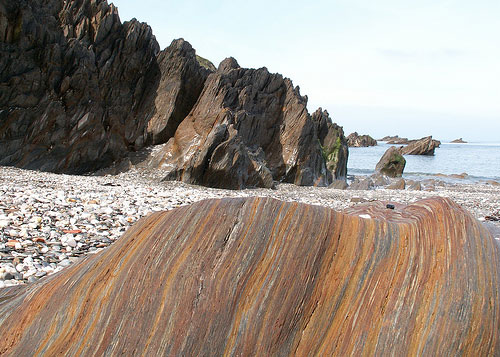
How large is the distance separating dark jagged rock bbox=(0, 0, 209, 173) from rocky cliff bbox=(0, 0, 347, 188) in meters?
0.05

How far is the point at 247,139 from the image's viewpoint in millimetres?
29094

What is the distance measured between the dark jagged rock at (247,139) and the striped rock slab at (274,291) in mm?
18339

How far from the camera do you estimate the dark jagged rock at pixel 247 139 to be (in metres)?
22.0

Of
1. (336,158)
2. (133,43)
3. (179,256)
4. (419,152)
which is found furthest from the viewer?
(419,152)

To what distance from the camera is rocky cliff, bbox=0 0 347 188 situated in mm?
20062

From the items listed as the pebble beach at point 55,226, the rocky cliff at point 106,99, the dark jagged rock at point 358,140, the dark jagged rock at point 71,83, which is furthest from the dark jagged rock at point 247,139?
the dark jagged rock at point 358,140

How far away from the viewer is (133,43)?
24828 mm

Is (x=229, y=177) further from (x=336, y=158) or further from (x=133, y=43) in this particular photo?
(x=336, y=158)

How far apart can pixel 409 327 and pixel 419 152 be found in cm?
9831

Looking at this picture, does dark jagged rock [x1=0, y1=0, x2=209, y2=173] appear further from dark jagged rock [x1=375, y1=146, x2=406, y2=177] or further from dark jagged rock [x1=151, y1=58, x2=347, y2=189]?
dark jagged rock [x1=375, y1=146, x2=406, y2=177]

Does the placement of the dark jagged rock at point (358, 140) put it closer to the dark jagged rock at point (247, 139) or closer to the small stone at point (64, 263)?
the dark jagged rock at point (247, 139)

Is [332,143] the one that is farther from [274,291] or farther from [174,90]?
[274,291]

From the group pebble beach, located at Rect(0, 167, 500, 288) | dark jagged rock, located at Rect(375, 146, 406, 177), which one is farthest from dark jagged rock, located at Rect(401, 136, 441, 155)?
pebble beach, located at Rect(0, 167, 500, 288)

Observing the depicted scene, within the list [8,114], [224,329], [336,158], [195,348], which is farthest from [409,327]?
[336,158]
